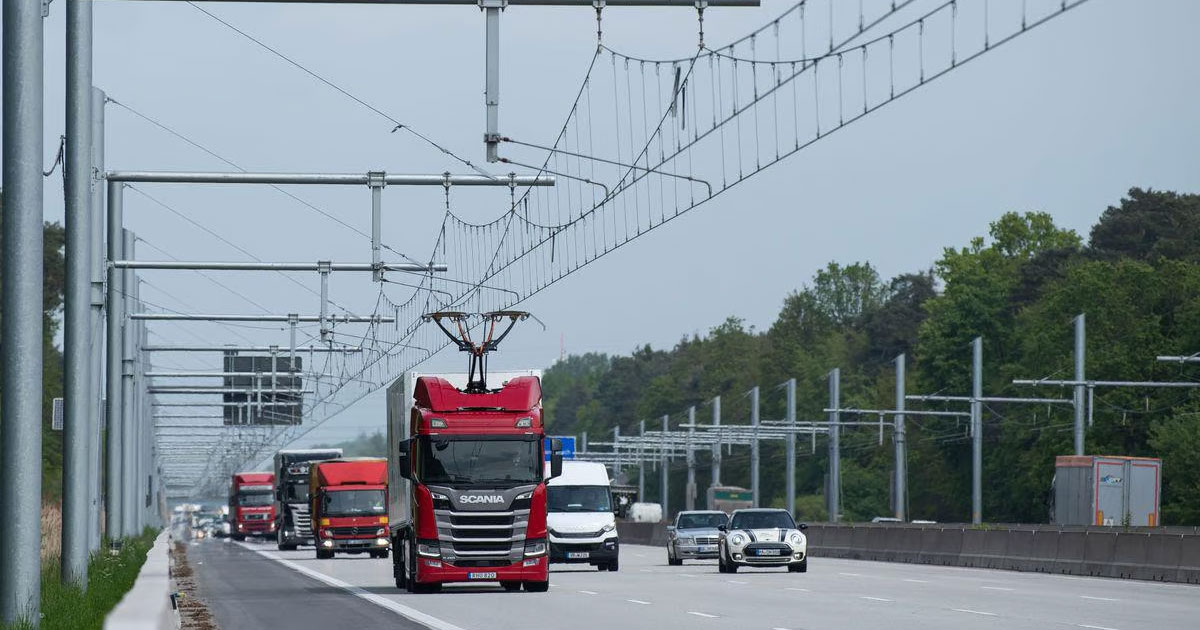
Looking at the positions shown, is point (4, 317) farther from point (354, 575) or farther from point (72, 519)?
point (354, 575)

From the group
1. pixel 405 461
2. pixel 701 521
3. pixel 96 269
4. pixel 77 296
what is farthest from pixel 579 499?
pixel 77 296

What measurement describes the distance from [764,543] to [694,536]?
9.44 m

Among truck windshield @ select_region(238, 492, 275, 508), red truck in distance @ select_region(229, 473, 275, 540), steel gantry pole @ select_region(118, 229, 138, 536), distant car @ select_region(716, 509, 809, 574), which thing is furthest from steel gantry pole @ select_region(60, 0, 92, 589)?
truck windshield @ select_region(238, 492, 275, 508)

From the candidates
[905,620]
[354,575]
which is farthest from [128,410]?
[905,620]

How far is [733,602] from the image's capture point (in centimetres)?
2762

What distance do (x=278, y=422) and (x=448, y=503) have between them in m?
51.5

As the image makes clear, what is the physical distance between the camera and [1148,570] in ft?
119

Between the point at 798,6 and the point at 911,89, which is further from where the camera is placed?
the point at 798,6

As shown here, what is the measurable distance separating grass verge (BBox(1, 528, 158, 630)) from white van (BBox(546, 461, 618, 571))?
35.3ft

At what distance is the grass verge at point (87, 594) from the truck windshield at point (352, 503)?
25471mm

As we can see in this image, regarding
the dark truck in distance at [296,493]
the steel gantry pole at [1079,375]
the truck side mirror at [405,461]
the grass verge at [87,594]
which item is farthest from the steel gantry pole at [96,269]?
the steel gantry pole at [1079,375]

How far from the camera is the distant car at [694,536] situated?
164 ft

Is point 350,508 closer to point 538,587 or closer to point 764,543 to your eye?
point 764,543

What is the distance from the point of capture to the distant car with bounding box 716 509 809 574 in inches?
1628
